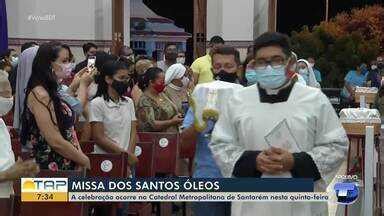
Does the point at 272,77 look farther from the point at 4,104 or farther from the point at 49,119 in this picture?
the point at 49,119

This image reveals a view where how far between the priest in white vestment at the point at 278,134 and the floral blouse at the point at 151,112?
4507 mm

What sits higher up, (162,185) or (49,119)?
(49,119)

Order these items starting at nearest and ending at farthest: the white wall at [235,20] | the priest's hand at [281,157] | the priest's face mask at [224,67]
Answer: the priest's hand at [281,157]
the priest's face mask at [224,67]
the white wall at [235,20]

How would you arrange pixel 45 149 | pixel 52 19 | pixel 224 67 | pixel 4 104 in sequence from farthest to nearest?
pixel 52 19 → pixel 45 149 → pixel 224 67 → pixel 4 104

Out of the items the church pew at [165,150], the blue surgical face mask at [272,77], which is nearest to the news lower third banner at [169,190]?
the blue surgical face mask at [272,77]

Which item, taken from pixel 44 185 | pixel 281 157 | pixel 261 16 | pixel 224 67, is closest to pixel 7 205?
pixel 44 185

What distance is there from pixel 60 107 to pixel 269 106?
2.17m

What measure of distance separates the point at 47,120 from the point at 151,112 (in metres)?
3.17

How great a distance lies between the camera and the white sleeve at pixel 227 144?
4586 mm

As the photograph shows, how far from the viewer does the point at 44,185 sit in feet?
16.9

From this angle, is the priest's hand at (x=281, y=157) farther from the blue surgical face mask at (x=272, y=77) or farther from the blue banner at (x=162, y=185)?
the blue surgical face mask at (x=272, y=77)

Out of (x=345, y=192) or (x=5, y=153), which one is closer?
(x=5, y=153)

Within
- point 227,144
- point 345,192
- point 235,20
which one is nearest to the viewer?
point 227,144

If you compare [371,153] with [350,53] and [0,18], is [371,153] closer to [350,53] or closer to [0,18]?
[0,18]
